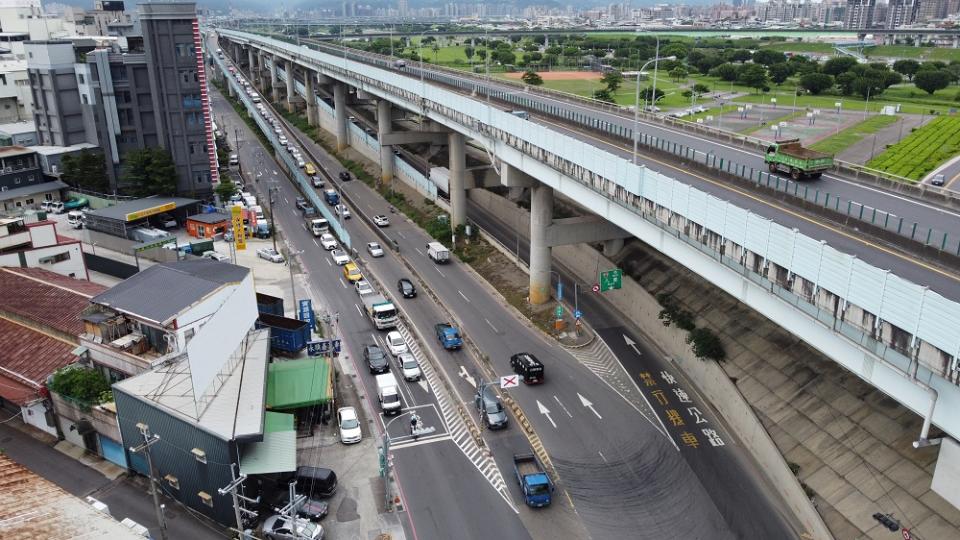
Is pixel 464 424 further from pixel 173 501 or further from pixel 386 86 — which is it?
pixel 386 86

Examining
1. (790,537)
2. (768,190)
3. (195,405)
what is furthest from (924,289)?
(195,405)

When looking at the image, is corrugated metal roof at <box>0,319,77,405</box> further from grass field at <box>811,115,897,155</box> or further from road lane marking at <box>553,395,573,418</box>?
grass field at <box>811,115,897,155</box>

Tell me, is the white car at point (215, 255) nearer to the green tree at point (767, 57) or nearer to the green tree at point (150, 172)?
the green tree at point (150, 172)

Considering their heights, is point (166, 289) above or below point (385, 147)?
above

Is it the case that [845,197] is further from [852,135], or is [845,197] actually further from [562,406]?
[852,135]

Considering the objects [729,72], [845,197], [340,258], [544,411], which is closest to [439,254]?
[340,258]

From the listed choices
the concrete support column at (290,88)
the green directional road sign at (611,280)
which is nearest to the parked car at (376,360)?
the green directional road sign at (611,280)

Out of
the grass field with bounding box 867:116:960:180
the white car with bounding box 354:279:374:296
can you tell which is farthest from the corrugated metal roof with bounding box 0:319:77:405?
the grass field with bounding box 867:116:960:180
